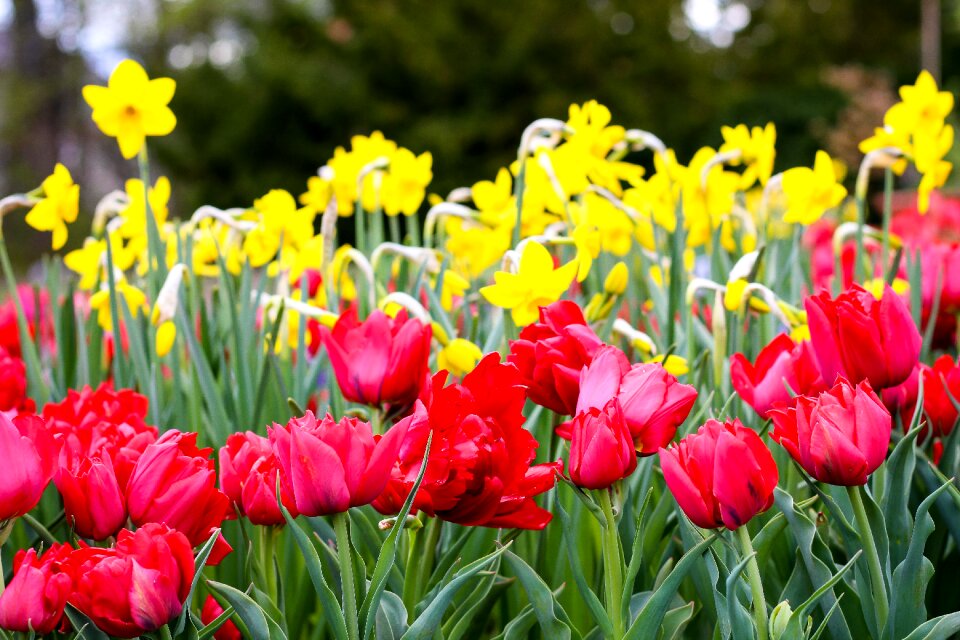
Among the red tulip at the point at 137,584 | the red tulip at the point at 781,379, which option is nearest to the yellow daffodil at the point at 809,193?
Result: the red tulip at the point at 781,379

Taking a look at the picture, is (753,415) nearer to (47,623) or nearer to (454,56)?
(47,623)

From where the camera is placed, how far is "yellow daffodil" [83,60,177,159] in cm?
126

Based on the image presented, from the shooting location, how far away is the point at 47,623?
0.65 meters

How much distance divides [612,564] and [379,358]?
28 cm

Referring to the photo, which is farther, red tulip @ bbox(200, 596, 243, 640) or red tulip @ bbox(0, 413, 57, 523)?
red tulip @ bbox(200, 596, 243, 640)

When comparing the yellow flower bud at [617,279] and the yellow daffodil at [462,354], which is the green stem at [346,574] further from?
the yellow flower bud at [617,279]

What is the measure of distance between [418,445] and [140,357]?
2.09ft

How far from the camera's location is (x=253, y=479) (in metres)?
0.74

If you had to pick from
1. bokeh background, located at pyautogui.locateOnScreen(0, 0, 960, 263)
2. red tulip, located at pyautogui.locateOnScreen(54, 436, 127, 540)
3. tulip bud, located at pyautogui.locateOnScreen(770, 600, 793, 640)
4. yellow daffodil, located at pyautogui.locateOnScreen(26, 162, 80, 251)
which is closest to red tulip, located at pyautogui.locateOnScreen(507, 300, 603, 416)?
tulip bud, located at pyautogui.locateOnScreen(770, 600, 793, 640)

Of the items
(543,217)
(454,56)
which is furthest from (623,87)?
(543,217)

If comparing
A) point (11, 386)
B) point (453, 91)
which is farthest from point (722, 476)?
point (453, 91)

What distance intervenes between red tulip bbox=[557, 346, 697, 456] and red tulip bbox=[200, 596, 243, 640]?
13.3 inches

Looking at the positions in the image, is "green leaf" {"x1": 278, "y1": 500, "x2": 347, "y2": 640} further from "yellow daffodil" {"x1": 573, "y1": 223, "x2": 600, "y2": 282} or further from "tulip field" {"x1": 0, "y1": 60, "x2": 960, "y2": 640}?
"yellow daffodil" {"x1": 573, "y1": 223, "x2": 600, "y2": 282}

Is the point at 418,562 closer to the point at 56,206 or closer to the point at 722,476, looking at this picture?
the point at 722,476
